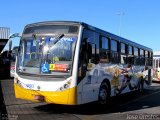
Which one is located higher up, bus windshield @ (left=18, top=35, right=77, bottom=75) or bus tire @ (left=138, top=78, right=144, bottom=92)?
bus windshield @ (left=18, top=35, right=77, bottom=75)

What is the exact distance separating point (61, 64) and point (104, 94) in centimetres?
307

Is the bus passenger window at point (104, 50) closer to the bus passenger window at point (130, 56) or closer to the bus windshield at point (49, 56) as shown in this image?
the bus windshield at point (49, 56)

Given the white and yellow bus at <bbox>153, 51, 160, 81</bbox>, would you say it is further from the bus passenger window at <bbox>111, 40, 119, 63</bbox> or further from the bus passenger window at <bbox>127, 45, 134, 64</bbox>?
the bus passenger window at <bbox>111, 40, 119, 63</bbox>

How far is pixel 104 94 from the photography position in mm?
13531

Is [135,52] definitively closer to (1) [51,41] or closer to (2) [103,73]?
(2) [103,73]

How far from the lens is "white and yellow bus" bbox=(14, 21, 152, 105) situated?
11.0 m

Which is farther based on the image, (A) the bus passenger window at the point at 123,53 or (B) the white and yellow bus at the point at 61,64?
(A) the bus passenger window at the point at 123,53

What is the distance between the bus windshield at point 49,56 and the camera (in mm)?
11125

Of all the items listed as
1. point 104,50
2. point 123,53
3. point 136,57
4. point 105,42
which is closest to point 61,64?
point 104,50

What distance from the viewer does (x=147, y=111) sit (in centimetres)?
1294

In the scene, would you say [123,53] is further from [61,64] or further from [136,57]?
[61,64]

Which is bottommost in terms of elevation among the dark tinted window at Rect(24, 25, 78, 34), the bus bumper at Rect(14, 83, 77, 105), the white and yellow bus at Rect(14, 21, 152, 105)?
the bus bumper at Rect(14, 83, 77, 105)

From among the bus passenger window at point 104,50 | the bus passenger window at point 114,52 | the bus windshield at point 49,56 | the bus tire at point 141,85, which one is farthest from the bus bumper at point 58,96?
the bus tire at point 141,85

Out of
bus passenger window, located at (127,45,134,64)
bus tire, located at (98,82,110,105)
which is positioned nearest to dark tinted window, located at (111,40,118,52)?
bus tire, located at (98,82,110,105)
